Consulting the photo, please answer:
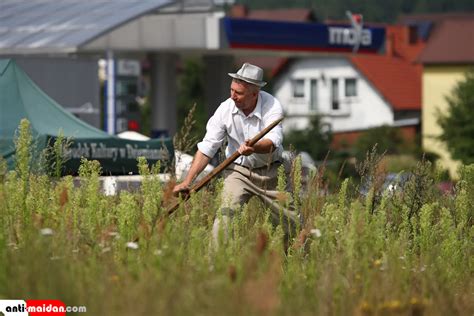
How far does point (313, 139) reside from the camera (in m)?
70.1

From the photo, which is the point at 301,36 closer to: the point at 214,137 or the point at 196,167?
the point at 214,137

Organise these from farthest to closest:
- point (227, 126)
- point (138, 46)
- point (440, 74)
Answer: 1. point (440, 74)
2. point (138, 46)
3. point (227, 126)

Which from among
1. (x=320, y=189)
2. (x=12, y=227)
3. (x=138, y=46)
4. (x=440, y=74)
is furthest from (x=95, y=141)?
(x=440, y=74)

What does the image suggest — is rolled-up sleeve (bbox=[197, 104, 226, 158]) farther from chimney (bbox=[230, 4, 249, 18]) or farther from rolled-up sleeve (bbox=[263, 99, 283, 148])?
chimney (bbox=[230, 4, 249, 18])

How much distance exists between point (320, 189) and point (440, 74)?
6637cm

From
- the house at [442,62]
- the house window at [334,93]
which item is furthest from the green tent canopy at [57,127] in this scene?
the house window at [334,93]

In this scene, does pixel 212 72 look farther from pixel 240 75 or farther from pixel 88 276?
pixel 88 276

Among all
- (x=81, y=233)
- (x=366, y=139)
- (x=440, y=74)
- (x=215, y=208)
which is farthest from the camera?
(x=440, y=74)

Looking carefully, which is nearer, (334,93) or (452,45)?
(452,45)

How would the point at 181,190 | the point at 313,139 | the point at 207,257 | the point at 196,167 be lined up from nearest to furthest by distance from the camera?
the point at 207,257, the point at 181,190, the point at 196,167, the point at 313,139

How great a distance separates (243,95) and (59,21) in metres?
30.3

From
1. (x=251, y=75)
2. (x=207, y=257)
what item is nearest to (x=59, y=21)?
(x=251, y=75)

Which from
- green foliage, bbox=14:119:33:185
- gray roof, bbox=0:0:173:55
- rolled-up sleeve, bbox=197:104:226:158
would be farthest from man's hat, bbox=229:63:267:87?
gray roof, bbox=0:0:173:55

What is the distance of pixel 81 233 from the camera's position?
25.8 feet
